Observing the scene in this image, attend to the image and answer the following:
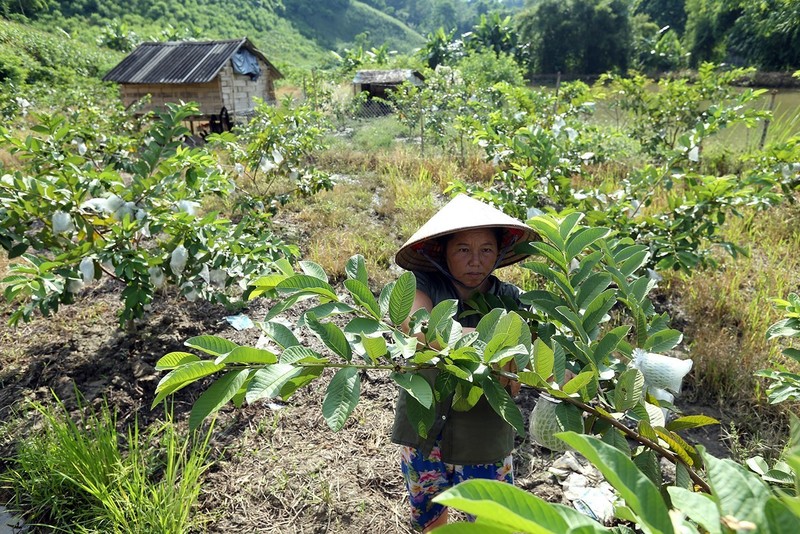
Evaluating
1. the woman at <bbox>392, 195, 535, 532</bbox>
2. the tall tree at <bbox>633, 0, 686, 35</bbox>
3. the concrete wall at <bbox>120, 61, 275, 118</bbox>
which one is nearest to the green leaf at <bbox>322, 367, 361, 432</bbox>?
A: the woman at <bbox>392, 195, 535, 532</bbox>

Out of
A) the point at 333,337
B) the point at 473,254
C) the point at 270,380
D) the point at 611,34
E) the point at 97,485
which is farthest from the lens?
the point at 611,34

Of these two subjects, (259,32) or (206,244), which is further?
(259,32)

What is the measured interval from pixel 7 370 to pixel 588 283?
2.75m

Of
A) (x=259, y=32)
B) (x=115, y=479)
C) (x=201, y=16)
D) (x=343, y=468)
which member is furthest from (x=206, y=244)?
(x=259, y=32)

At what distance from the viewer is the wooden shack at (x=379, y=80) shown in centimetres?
1343

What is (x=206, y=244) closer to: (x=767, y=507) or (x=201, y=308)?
(x=201, y=308)

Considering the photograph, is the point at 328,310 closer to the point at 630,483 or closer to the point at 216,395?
the point at 216,395

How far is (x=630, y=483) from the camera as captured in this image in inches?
12.9

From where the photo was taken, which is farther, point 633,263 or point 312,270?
point 633,263

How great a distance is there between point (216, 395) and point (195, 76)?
11.3m

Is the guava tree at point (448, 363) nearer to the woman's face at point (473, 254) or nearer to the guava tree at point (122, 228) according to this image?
the woman's face at point (473, 254)

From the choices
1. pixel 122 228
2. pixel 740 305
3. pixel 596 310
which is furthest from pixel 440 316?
pixel 740 305

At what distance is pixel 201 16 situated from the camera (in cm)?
3369

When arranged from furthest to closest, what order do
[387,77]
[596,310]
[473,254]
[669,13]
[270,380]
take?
[669,13], [387,77], [473,254], [596,310], [270,380]
